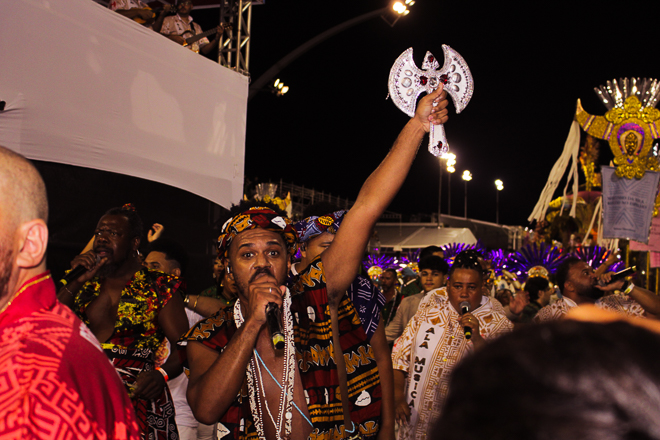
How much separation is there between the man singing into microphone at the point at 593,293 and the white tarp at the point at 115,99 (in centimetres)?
437

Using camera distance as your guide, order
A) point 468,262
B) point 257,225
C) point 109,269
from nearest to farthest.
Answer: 1. point 257,225
2. point 109,269
3. point 468,262

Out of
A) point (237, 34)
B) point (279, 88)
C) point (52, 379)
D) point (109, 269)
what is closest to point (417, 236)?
point (279, 88)

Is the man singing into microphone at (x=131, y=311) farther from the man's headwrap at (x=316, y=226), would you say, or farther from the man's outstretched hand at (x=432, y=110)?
the man's outstretched hand at (x=432, y=110)

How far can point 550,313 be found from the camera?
4.71 meters

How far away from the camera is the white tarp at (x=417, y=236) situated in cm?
2482

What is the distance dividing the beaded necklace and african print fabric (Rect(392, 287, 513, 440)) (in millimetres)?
2202

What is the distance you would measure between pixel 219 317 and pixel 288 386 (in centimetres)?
50

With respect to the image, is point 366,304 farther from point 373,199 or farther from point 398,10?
point 398,10

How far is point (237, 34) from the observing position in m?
7.93

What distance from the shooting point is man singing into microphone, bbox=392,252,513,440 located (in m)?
4.34

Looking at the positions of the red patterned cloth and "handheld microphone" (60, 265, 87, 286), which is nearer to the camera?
the red patterned cloth

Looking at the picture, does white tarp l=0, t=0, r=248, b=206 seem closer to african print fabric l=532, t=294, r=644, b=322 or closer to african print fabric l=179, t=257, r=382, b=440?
african print fabric l=179, t=257, r=382, b=440

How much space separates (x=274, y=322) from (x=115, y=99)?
4.81 meters

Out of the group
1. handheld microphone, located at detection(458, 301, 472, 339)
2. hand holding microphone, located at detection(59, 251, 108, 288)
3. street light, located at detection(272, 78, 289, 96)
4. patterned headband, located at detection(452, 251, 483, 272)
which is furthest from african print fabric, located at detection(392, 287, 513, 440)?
street light, located at detection(272, 78, 289, 96)
